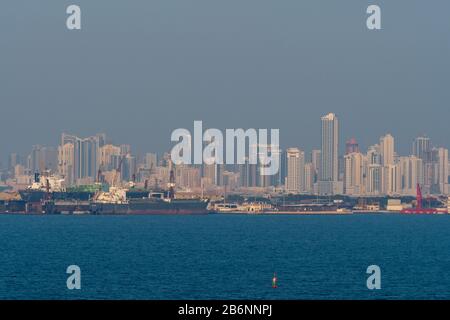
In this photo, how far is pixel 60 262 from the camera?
252 ft

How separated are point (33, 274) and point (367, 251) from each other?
4074 cm

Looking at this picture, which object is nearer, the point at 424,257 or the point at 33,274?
the point at 33,274

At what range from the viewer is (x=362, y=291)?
53156mm
